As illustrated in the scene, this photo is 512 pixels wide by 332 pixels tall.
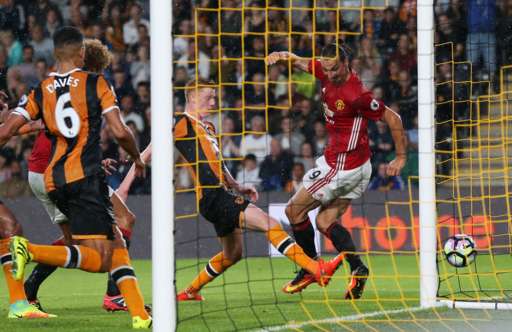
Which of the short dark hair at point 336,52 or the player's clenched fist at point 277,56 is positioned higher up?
the short dark hair at point 336,52

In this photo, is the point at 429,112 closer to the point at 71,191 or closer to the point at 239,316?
the point at 239,316

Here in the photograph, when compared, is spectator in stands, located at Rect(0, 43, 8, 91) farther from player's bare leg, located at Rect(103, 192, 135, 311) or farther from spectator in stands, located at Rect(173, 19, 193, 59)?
player's bare leg, located at Rect(103, 192, 135, 311)

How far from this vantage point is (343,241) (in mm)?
9555

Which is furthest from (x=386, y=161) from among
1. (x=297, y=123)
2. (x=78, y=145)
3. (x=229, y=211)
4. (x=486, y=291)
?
(x=78, y=145)

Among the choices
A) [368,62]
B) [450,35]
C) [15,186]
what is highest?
[450,35]

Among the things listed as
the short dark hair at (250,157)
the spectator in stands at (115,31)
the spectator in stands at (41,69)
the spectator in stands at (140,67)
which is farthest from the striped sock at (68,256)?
the spectator in stands at (115,31)

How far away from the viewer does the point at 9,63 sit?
56.1ft

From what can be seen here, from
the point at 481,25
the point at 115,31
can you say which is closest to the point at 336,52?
the point at 481,25

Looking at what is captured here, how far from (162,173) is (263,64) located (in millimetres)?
9333

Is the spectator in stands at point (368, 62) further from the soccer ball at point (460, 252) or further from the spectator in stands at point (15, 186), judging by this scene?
the soccer ball at point (460, 252)

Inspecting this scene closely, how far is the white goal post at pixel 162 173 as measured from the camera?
6.43 meters

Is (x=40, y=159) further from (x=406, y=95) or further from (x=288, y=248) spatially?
(x=406, y=95)

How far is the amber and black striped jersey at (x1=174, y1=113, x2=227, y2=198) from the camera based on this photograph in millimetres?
8906

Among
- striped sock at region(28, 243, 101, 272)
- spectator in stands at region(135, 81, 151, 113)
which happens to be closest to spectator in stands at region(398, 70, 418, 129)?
spectator in stands at region(135, 81, 151, 113)
